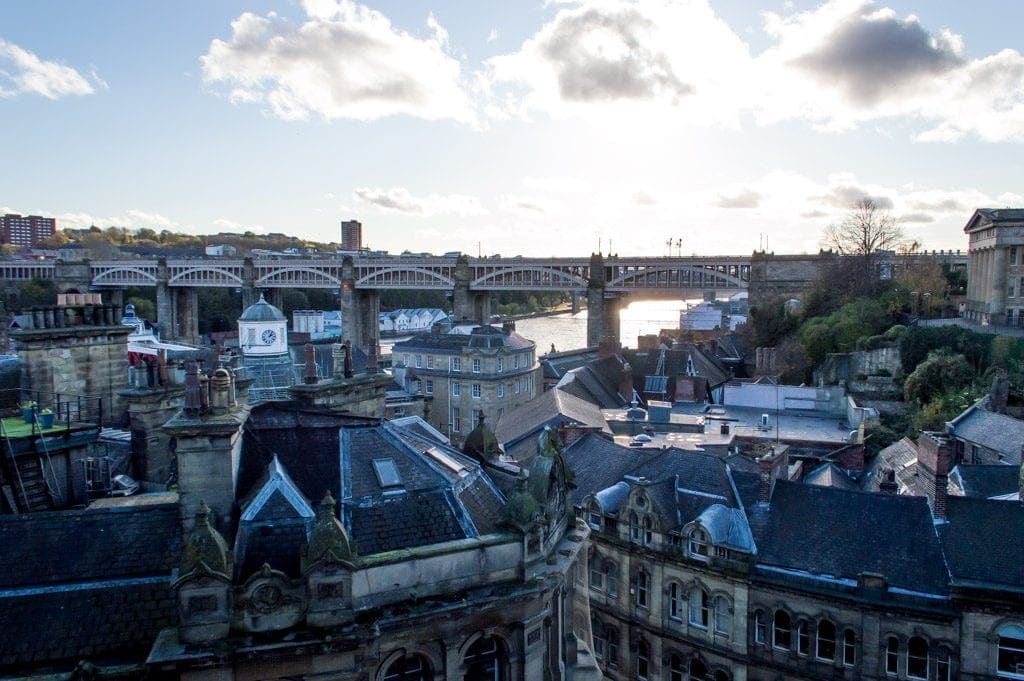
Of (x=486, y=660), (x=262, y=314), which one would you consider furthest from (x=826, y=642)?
(x=262, y=314)

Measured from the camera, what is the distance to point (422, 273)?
349ft

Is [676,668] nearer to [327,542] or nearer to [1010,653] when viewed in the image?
[1010,653]

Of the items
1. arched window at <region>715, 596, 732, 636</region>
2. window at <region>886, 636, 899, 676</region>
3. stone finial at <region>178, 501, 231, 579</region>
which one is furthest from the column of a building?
stone finial at <region>178, 501, 231, 579</region>

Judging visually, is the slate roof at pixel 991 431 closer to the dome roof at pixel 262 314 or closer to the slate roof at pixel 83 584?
the dome roof at pixel 262 314

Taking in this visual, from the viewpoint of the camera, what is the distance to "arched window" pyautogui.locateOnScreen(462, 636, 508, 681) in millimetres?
12250

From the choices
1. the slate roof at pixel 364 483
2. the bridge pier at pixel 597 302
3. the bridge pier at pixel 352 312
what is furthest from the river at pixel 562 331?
the slate roof at pixel 364 483

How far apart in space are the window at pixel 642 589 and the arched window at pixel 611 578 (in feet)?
2.87

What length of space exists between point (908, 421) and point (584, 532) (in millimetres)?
27471

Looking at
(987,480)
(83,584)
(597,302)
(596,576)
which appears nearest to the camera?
(83,584)

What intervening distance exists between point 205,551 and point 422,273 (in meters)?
97.7

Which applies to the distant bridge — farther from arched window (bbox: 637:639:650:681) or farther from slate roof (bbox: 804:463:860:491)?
arched window (bbox: 637:639:650:681)

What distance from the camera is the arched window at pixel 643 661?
76.3ft

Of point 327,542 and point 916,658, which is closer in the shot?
point 327,542

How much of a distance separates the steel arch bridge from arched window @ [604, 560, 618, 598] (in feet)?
190
